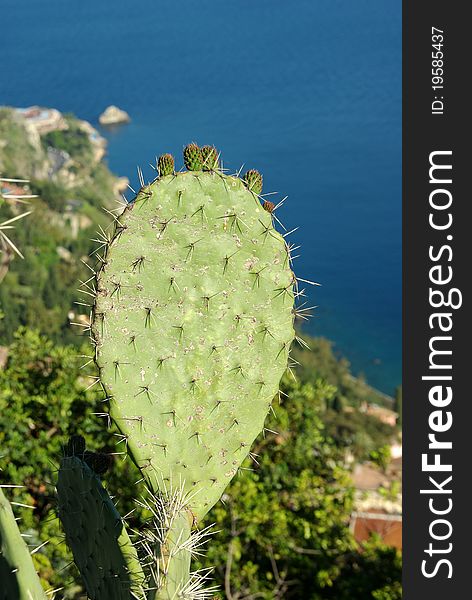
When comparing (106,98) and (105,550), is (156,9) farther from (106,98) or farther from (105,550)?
(105,550)

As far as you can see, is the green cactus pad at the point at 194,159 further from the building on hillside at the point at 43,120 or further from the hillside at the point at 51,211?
the building on hillside at the point at 43,120

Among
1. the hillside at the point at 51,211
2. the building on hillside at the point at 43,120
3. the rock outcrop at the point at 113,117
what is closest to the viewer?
the hillside at the point at 51,211

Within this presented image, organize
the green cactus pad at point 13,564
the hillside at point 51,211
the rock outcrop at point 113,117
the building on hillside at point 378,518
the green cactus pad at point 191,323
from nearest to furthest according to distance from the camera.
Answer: the green cactus pad at point 13,564 < the green cactus pad at point 191,323 < the building on hillside at point 378,518 < the hillside at point 51,211 < the rock outcrop at point 113,117

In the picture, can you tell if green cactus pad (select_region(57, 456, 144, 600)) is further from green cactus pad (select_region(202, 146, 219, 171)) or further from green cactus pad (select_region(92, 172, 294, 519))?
green cactus pad (select_region(202, 146, 219, 171))

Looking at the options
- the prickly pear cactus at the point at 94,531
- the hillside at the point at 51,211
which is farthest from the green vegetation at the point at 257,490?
the prickly pear cactus at the point at 94,531

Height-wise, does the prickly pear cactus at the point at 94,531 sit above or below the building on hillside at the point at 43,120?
below

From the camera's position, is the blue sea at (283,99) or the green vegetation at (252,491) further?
the blue sea at (283,99)

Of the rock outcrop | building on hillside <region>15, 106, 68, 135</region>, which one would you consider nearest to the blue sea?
the rock outcrop

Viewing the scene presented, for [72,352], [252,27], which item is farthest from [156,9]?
[72,352]

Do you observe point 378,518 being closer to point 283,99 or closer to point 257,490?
point 257,490
